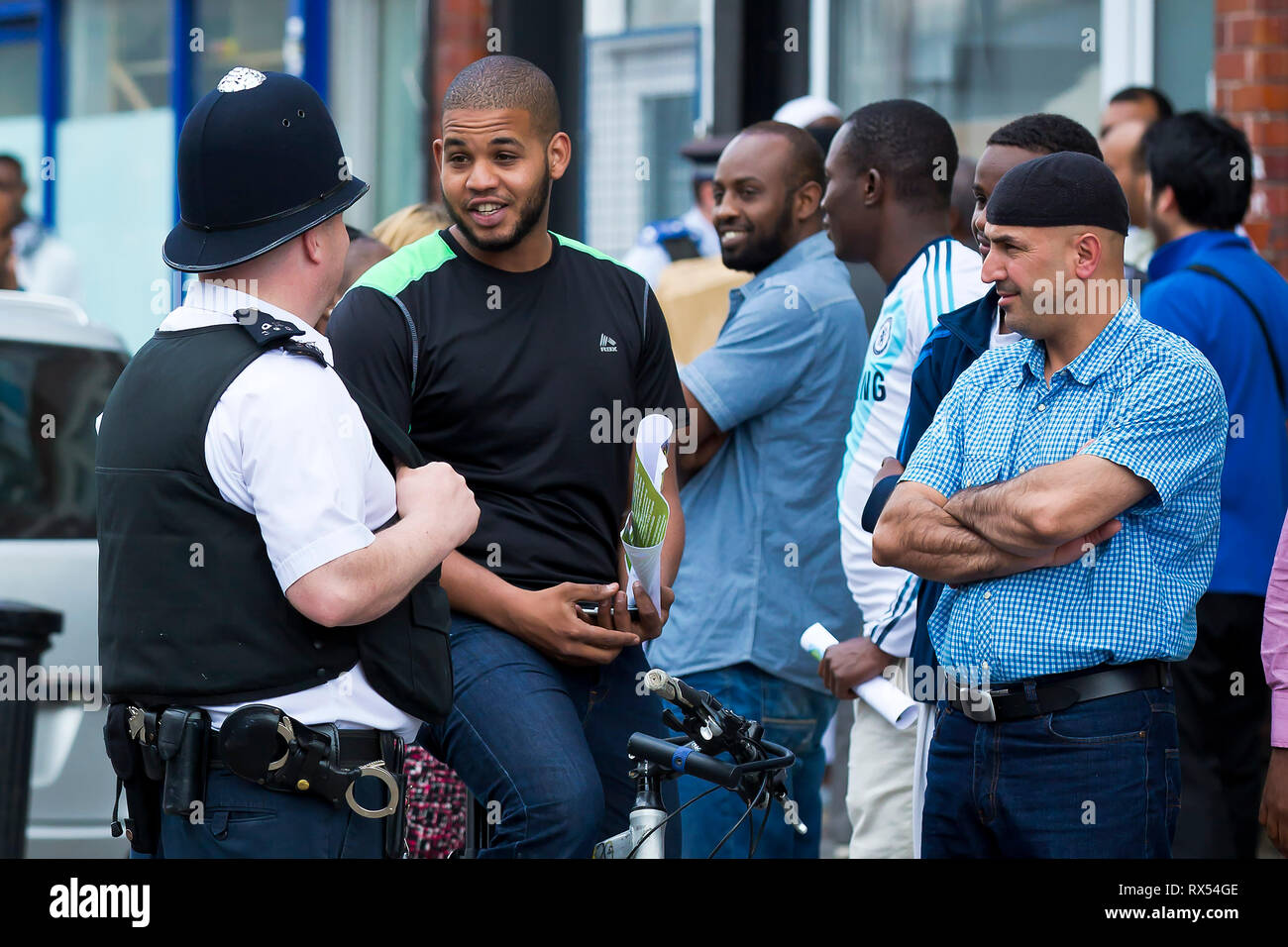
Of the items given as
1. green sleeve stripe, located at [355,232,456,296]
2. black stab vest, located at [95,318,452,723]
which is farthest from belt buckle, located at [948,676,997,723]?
green sleeve stripe, located at [355,232,456,296]

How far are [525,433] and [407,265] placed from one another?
0.47 meters

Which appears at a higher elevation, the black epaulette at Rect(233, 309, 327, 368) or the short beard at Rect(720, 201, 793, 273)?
the short beard at Rect(720, 201, 793, 273)

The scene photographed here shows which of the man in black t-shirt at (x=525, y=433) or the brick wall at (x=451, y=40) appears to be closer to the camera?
the man in black t-shirt at (x=525, y=433)

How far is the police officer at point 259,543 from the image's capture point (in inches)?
118

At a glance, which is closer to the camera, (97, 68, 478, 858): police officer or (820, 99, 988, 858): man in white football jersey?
(97, 68, 478, 858): police officer

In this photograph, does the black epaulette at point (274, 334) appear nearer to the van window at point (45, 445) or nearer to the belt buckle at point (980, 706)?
the belt buckle at point (980, 706)

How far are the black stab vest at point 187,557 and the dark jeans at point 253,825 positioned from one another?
170mm

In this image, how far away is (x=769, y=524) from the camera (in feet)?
16.0

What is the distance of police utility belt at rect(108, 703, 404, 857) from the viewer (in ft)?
9.87

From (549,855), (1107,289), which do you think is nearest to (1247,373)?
(1107,289)

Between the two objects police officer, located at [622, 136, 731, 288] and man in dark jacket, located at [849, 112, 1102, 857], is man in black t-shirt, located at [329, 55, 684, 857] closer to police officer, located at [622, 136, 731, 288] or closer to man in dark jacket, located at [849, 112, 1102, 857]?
man in dark jacket, located at [849, 112, 1102, 857]

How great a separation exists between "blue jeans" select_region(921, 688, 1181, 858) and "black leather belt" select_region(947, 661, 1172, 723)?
2 centimetres

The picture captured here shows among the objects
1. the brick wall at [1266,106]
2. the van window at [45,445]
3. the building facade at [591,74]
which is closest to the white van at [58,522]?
the van window at [45,445]
